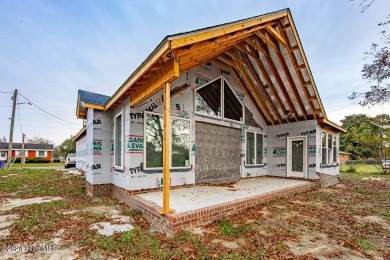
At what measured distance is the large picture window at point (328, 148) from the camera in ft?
33.1

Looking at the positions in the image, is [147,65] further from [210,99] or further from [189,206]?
[210,99]

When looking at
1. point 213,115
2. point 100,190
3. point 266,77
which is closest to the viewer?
point 100,190

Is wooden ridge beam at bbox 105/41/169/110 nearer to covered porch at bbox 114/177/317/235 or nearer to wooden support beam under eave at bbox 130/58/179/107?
wooden support beam under eave at bbox 130/58/179/107

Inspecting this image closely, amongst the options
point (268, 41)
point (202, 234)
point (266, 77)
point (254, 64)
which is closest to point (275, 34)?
point (268, 41)

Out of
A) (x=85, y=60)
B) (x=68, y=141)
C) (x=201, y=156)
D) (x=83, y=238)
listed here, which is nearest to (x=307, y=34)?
(x=201, y=156)

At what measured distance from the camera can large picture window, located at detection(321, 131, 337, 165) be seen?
1009 cm

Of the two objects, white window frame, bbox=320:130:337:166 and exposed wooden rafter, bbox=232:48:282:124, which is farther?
white window frame, bbox=320:130:337:166

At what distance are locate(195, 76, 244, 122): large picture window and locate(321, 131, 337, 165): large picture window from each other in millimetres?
4663

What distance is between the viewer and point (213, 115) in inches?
309

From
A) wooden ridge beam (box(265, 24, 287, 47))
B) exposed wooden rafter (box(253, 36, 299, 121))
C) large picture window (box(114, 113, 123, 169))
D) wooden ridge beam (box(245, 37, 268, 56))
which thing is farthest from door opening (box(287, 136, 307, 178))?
large picture window (box(114, 113, 123, 169))

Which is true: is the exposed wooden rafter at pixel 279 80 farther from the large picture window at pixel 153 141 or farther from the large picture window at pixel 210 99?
the large picture window at pixel 153 141

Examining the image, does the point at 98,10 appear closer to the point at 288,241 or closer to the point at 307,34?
the point at 307,34

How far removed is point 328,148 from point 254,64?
6606 mm

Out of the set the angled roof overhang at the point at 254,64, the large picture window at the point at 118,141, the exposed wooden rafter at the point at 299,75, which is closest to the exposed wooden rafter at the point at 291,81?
the angled roof overhang at the point at 254,64
